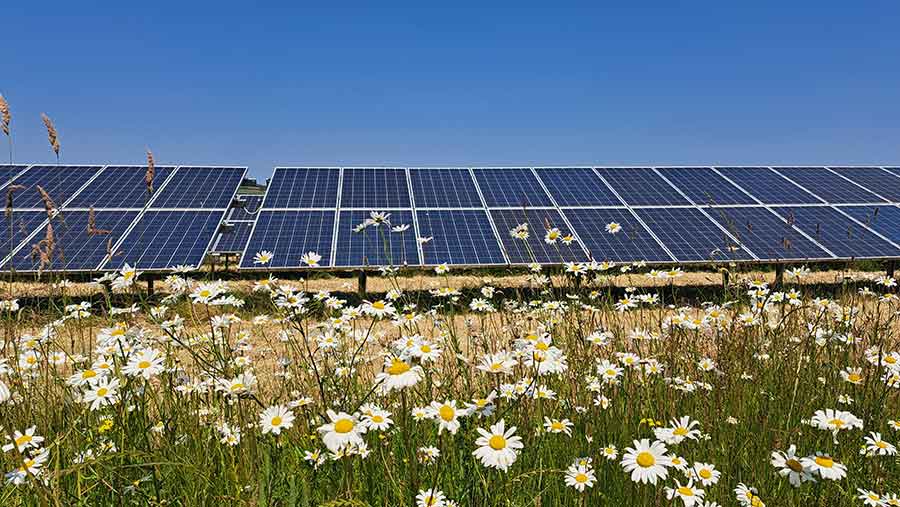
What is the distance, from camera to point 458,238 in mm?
11422

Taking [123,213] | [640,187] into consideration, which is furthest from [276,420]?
[640,187]

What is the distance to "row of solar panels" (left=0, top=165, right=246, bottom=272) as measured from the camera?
10.4 meters

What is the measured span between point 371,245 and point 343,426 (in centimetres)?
1002

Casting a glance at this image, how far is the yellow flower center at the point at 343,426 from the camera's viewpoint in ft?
5.10

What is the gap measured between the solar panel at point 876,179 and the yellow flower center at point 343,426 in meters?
17.7

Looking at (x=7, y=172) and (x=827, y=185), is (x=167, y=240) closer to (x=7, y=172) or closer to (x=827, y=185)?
(x=7, y=172)

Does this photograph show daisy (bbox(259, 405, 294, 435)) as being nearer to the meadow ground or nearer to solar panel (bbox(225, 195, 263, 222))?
the meadow ground

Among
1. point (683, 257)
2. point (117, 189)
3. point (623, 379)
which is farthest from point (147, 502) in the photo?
point (117, 189)

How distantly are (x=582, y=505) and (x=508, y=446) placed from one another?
2.46 ft

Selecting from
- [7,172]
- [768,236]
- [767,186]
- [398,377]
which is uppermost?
[7,172]

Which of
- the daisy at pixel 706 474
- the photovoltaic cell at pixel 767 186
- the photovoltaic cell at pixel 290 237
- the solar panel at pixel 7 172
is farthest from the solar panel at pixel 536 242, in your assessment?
the solar panel at pixel 7 172

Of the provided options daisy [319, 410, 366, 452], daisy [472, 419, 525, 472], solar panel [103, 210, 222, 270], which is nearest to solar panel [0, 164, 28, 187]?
solar panel [103, 210, 222, 270]

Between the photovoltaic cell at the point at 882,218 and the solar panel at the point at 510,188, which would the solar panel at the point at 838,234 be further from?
the solar panel at the point at 510,188

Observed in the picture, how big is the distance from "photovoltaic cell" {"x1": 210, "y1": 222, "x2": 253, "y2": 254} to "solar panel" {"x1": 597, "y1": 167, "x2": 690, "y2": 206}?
973 cm
